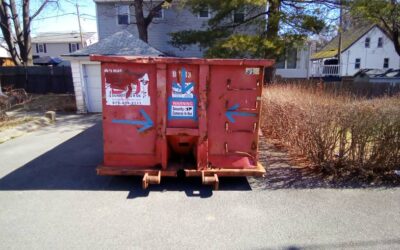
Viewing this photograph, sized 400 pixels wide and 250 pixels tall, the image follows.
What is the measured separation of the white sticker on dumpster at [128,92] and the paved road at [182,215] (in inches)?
51.7

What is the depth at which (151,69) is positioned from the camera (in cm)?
471

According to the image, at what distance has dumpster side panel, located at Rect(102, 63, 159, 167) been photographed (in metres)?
Result: 4.72

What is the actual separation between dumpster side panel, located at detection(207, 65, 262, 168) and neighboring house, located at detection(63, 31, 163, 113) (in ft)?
29.0

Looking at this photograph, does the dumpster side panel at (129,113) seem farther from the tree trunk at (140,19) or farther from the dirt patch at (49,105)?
the tree trunk at (140,19)

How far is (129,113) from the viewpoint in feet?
15.8

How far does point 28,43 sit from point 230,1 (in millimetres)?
16532

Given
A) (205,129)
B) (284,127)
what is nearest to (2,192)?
(205,129)

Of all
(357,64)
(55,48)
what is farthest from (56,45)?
(357,64)

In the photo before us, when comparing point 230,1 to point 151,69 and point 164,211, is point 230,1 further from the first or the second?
point 164,211

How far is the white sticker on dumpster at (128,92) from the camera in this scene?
4730 mm

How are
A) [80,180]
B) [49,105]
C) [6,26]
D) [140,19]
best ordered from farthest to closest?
[6,26] < [140,19] < [49,105] < [80,180]

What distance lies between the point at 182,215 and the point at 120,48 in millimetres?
10842

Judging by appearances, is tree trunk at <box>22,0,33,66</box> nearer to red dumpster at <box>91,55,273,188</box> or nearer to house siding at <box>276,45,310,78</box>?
house siding at <box>276,45,310,78</box>

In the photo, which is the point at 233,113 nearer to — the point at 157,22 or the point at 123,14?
the point at 157,22
